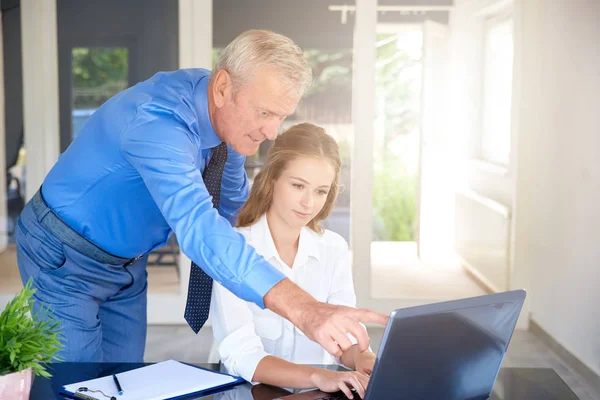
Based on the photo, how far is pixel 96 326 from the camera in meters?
1.89

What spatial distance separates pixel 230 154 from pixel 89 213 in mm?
424

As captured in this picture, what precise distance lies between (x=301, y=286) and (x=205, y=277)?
0.27 m

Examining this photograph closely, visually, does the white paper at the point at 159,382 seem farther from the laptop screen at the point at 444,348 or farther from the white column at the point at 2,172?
the white column at the point at 2,172

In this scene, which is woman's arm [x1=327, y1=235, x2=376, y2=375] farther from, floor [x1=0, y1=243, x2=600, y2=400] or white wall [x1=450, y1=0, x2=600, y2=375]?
floor [x1=0, y1=243, x2=600, y2=400]

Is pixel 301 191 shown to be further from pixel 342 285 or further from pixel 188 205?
pixel 188 205

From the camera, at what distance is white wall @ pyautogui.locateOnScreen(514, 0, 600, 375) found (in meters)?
3.63

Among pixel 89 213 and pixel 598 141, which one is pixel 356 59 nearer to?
pixel 598 141

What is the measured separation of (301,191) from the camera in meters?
2.14

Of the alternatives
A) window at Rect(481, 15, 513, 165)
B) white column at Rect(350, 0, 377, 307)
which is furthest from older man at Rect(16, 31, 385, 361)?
window at Rect(481, 15, 513, 165)

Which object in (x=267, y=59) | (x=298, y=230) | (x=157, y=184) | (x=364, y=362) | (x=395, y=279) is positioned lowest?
(x=395, y=279)

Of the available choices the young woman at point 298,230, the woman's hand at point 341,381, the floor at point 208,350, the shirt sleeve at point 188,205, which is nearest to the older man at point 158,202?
the shirt sleeve at point 188,205

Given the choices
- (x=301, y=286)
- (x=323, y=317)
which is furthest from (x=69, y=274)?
(x=323, y=317)

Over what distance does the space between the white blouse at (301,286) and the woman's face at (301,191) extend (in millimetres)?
55

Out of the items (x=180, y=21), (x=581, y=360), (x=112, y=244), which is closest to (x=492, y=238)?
(x=581, y=360)
